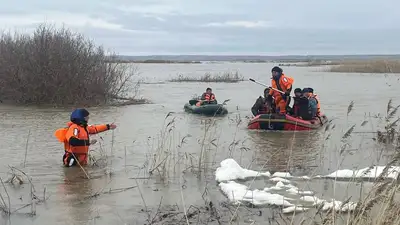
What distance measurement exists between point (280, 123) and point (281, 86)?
0.98 metres

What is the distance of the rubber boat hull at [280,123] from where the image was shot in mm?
13992

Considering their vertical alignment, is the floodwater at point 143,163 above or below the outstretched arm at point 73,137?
below

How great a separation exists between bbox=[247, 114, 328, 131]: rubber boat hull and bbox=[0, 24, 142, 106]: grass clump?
10451 millimetres

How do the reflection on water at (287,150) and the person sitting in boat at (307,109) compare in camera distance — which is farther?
the person sitting in boat at (307,109)

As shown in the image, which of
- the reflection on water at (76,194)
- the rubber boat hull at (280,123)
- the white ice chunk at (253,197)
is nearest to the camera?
the reflection on water at (76,194)

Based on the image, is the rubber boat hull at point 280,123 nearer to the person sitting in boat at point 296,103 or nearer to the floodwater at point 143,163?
the floodwater at point 143,163

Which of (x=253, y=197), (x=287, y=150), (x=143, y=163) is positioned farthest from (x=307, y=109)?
(x=253, y=197)

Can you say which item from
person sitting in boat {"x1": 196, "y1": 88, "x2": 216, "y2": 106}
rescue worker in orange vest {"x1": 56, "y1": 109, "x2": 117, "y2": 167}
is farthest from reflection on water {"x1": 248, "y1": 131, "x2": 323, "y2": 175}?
person sitting in boat {"x1": 196, "y1": 88, "x2": 216, "y2": 106}

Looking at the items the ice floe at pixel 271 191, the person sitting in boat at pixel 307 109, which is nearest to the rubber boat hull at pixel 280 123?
the person sitting in boat at pixel 307 109

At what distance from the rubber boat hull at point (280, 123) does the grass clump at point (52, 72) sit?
10.5 m

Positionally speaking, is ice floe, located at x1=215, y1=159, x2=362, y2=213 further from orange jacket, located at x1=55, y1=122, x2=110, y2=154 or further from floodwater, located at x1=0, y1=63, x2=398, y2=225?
orange jacket, located at x1=55, y1=122, x2=110, y2=154

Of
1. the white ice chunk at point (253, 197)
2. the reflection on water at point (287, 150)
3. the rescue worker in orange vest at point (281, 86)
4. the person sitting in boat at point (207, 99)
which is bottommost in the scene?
the reflection on water at point (287, 150)

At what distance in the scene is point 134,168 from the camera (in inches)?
355

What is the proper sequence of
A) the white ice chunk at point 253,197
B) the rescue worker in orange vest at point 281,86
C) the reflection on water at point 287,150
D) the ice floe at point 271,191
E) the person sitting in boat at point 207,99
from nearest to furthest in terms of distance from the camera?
1. the ice floe at point 271,191
2. the white ice chunk at point 253,197
3. the reflection on water at point 287,150
4. the rescue worker in orange vest at point 281,86
5. the person sitting in boat at point 207,99
